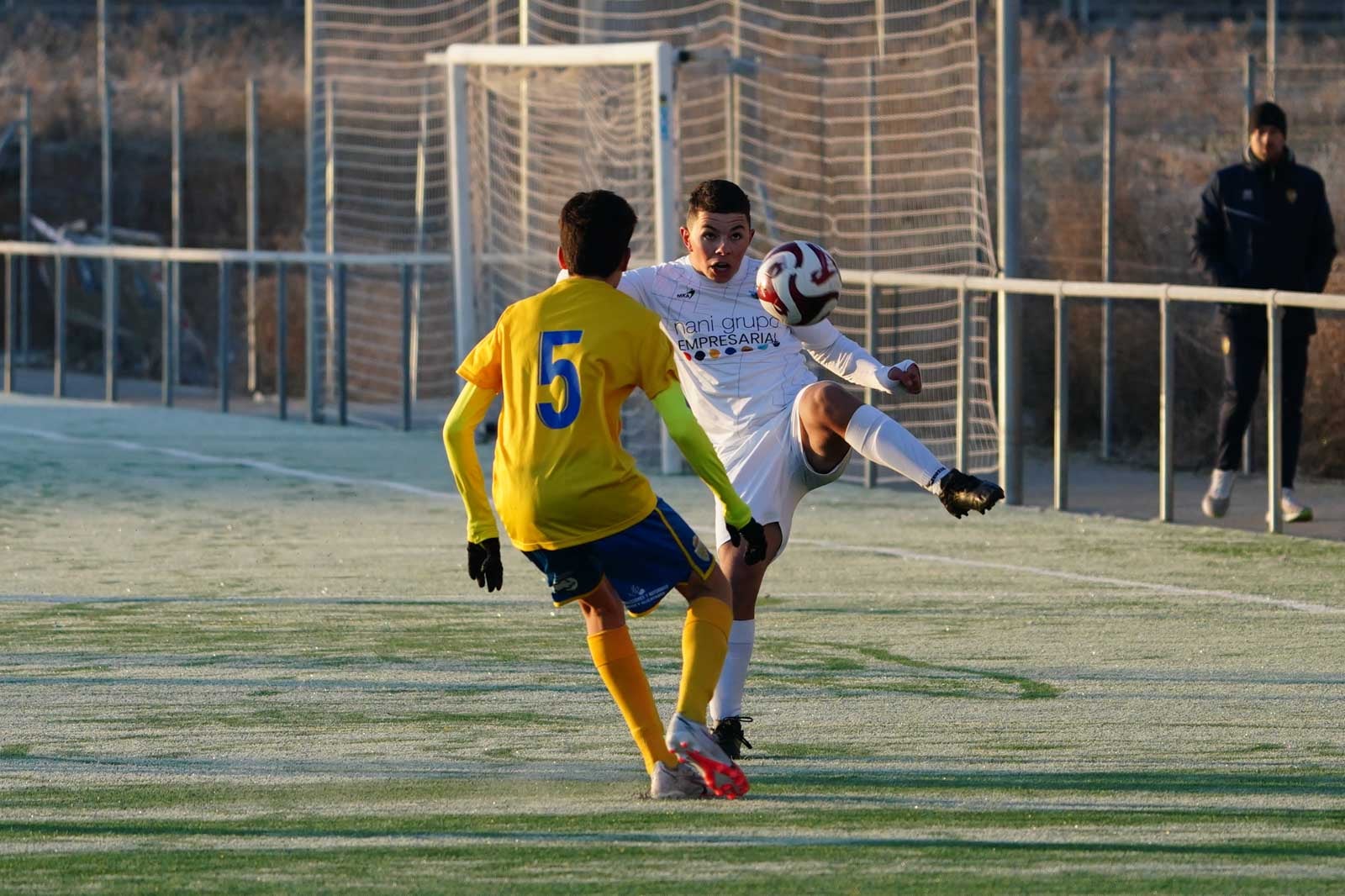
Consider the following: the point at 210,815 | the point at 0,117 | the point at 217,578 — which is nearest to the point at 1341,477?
the point at 217,578

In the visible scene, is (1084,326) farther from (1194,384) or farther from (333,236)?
(333,236)

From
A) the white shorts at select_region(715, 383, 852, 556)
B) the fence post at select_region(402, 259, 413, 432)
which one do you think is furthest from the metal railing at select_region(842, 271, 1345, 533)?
the white shorts at select_region(715, 383, 852, 556)

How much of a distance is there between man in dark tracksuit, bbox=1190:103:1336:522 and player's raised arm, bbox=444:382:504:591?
20.3 ft

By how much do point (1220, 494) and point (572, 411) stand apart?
6.33 meters

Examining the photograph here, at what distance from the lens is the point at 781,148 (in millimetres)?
16578

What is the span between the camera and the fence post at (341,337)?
629 inches

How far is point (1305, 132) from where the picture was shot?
64.1ft

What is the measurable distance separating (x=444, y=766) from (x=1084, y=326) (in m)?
10.3

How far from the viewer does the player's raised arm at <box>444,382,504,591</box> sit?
5.58 m

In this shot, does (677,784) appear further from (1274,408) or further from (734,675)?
(1274,408)

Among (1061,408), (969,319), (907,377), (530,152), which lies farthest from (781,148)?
(907,377)

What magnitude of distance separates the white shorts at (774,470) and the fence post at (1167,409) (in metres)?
5.02

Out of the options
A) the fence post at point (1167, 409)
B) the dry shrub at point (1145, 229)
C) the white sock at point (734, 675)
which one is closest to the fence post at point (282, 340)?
the dry shrub at point (1145, 229)

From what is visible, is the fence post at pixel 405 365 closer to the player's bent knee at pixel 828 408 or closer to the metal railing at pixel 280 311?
the metal railing at pixel 280 311
